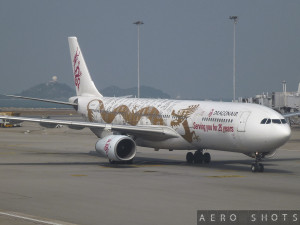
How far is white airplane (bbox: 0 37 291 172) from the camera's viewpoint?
34.5 metres

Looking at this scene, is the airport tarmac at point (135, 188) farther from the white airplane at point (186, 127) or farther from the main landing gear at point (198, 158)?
the white airplane at point (186, 127)

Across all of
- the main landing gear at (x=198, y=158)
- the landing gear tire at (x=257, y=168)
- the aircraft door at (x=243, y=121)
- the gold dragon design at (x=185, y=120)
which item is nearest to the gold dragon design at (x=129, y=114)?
the gold dragon design at (x=185, y=120)

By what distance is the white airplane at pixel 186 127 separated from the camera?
34500 mm

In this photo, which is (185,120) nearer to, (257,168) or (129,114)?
(257,168)

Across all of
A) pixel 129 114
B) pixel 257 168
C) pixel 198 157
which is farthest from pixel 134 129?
pixel 257 168

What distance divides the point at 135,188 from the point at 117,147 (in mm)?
10792

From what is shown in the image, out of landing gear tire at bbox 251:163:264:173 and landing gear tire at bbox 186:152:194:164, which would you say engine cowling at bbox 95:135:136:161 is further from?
landing gear tire at bbox 251:163:264:173

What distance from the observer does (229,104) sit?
37656mm

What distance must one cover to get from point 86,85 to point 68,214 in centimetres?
2969

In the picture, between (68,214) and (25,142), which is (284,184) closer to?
(68,214)

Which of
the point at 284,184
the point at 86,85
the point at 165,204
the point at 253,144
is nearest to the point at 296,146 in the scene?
the point at 86,85

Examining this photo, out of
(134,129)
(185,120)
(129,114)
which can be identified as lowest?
(134,129)

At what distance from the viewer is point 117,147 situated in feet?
127

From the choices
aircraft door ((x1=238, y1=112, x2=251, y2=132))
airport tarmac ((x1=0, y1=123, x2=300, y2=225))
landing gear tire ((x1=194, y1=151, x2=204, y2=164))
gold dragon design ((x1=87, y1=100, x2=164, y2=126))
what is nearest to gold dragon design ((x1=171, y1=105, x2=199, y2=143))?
gold dragon design ((x1=87, y1=100, x2=164, y2=126))
